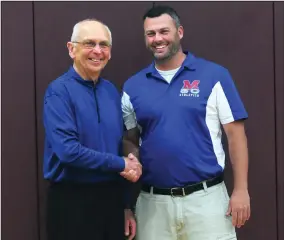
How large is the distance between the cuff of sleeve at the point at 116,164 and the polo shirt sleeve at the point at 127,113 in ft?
1.30

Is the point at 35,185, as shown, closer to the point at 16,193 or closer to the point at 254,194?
the point at 16,193

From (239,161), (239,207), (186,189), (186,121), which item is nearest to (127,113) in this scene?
(186,121)

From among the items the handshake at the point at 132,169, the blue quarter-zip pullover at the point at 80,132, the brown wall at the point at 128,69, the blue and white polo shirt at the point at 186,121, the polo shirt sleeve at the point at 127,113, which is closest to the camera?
the blue quarter-zip pullover at the point at 80,132

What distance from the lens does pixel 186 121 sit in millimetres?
2248

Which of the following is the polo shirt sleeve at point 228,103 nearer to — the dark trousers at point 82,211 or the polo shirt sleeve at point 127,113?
the polo shirt sleeve at point 127,113

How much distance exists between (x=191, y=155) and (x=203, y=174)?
109mm

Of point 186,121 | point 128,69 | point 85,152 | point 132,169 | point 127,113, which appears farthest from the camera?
point 128,69

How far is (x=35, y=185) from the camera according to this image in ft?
9.11

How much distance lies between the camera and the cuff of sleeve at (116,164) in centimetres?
205

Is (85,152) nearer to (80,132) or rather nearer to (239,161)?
(80,132)

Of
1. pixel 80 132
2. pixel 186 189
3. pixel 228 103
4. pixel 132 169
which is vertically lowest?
pixel 186 189

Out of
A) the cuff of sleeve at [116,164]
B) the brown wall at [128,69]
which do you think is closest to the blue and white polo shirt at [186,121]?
the cuff of sleeve at [116,164]

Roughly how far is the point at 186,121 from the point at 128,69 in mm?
688

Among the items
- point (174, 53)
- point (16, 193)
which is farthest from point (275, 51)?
point (16, 193)
